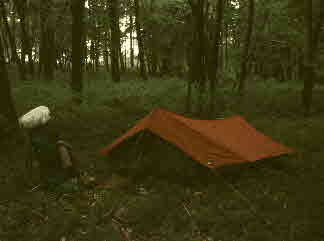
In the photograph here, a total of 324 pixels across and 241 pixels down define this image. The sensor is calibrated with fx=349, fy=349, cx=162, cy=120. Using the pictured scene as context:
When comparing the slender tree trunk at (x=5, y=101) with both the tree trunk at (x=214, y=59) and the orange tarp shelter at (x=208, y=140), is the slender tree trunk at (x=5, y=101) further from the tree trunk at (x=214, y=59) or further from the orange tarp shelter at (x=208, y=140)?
the tree trunk at (x=214, y=59)

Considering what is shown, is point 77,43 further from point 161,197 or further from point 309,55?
point 309,55

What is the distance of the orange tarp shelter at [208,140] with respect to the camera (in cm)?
718

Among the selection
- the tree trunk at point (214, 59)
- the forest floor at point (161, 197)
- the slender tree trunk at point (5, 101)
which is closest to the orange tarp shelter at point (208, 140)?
the forest floor at point (161, 197)

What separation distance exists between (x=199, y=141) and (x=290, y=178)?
6.79ft

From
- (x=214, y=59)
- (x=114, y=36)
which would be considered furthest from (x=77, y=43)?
(x=114, y=36)

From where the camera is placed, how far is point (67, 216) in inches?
230

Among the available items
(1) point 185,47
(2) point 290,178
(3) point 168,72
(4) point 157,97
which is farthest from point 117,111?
(3) point 168,72

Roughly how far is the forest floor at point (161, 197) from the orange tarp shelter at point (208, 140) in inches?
9.0

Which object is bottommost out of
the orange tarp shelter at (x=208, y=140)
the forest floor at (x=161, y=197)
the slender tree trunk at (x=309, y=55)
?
the forest floor at (x=161, y=197)

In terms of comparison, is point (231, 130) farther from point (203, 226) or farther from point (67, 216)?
point (67, 216)

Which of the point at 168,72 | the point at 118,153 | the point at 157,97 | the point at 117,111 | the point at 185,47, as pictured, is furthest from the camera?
the point at 168,72

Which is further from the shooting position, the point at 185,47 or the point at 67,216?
the point at 185,47

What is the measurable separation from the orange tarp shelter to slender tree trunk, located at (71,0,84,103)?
5.29 metres

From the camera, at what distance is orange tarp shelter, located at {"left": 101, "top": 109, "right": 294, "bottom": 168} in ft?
23.6
